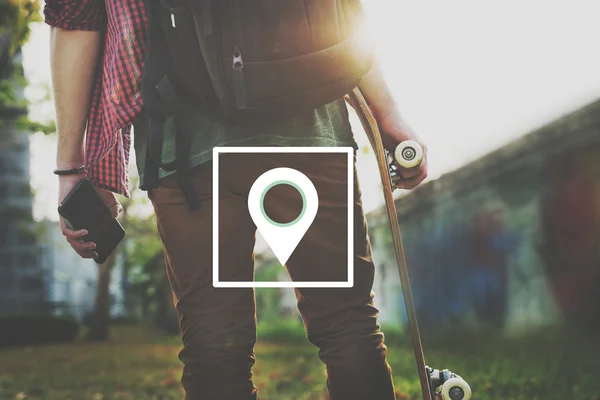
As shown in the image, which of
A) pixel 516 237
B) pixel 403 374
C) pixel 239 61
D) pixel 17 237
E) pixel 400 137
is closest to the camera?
pixel 239 61

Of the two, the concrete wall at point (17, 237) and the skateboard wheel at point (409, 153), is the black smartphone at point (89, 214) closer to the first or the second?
Answer: the skateboard wheel at point (409, 153)

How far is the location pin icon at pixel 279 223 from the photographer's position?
38.7 inches

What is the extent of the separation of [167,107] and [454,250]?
16.8 ft

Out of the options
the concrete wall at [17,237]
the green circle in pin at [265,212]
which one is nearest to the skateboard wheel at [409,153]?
the green circle in pin at [265,212]

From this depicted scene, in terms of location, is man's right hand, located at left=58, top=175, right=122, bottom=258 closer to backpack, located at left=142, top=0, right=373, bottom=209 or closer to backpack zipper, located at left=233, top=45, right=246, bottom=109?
backpack, located at left=142, top=0, right=373, bottom=209

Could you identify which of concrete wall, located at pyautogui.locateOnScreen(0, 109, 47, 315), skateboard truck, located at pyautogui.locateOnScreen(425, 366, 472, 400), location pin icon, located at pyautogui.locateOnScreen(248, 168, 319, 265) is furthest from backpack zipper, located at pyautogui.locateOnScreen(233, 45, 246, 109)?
concrete wall, located at pyautogui.locateOnScreen(0, 109, 47, 315)

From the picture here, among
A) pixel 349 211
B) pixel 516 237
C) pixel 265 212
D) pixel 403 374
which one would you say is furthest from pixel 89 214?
pixel 516 237

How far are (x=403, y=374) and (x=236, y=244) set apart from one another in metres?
2.91

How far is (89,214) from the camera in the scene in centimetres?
116

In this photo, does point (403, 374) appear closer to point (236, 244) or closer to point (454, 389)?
point (454, 389)

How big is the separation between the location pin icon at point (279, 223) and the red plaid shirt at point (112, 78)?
244 mm

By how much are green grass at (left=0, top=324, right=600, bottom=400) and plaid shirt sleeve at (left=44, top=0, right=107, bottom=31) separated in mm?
2268

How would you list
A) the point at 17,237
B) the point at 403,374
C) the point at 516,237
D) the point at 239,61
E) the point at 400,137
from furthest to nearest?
the point at 17,237 < the point at 516,237 < the point at 403,374 < the point at 400,137 < the point at 239,61

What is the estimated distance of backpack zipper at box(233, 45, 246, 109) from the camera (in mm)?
967
